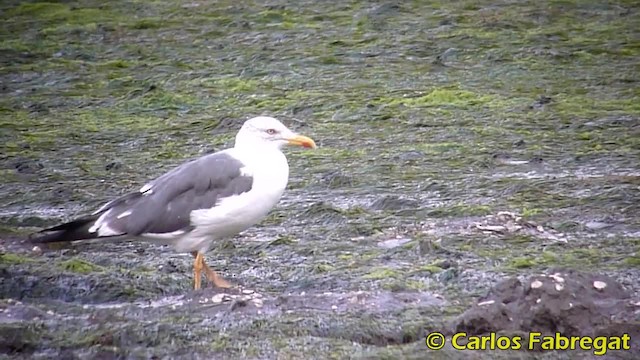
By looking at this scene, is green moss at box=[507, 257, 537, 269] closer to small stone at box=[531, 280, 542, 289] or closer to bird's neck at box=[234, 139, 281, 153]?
small stone at box=[531, 280, 542, 289]

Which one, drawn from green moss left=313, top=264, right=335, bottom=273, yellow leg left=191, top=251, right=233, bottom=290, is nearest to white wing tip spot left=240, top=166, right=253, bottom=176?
yellow leg left=191, top=251, right=233, bottom=290

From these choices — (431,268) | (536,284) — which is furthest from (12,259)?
(536,284)

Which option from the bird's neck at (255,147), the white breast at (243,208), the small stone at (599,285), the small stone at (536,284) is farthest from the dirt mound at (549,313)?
the bird's neck at (255,147)

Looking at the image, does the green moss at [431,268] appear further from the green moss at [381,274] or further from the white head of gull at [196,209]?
the white head of gull at [196,209]

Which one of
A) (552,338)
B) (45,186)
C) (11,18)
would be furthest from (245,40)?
(552,338)

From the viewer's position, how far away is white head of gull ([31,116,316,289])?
24.9 ft

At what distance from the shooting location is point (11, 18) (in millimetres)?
17453

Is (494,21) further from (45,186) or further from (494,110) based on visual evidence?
(45,186)

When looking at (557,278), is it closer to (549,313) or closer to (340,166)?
(549,313)

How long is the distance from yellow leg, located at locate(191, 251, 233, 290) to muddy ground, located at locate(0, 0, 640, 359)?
0.32 ft

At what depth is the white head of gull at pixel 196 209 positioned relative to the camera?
7.60 m

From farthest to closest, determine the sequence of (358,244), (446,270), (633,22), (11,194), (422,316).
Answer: (633,22), (11,194), (358,244), (446,270), (422,316)

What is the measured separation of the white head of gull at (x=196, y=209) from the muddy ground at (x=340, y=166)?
24 cm

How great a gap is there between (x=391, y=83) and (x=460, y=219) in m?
4.49
